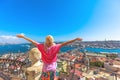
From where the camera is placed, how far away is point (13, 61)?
5.21m

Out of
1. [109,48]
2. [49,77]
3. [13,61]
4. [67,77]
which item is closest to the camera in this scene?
[49,77]

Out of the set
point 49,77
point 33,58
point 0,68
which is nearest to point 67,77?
point 49,77

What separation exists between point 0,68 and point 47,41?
3613 millimetres

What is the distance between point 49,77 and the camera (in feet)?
7.97

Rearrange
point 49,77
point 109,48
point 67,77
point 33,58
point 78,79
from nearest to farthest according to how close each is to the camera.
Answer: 1. point 33,58
2. point 49,77
3. point 67,77
4. point 78,79
5. point 109,48

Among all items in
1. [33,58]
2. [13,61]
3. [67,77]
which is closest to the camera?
[33,58]

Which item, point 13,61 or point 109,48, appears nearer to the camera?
point 13,61

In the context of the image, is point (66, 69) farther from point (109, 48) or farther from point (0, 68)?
point (109, 48)

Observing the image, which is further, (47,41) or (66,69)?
(66,69)

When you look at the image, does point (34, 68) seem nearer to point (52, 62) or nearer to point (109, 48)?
point (52, 62)

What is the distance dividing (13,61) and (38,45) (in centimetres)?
298

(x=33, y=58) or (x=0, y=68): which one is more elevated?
(x=33, y=58)

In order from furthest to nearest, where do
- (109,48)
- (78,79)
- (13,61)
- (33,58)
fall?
1. (109,48)
2. (13,61)
3. (78,79)
4. (33,58)

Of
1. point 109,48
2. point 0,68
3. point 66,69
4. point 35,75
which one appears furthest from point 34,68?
point 109,48
